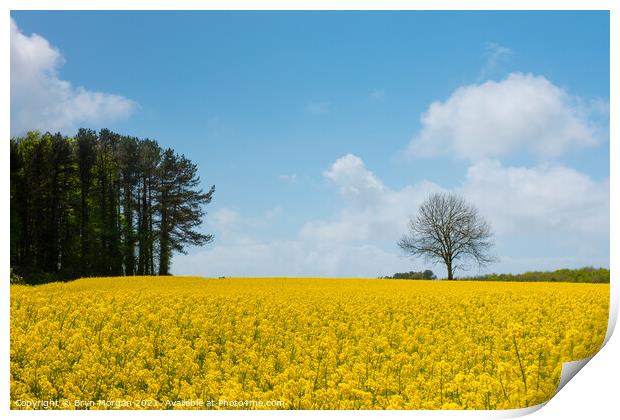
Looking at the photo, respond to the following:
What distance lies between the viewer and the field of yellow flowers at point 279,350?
17.1ft

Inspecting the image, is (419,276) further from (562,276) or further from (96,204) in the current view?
(96,204)

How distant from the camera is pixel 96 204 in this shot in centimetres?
762

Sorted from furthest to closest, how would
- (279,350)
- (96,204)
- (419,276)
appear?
(419,276), (96,204), (279,350)

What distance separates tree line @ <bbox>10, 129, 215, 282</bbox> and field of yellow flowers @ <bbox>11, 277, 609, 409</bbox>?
17.4 inches

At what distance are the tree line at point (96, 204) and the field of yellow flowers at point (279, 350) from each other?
0.44 m

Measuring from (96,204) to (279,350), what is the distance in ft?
10.4

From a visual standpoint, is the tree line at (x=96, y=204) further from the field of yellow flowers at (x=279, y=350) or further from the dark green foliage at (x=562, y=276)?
the dark green foliage at (x=562, y=276)

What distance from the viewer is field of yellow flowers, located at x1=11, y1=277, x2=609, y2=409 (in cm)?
521

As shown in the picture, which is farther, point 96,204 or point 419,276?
point 419,276

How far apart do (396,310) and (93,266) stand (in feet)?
12.6

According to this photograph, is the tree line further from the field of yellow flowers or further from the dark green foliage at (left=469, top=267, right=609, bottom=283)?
the dark green foliage at (left=469, top=267, right=609, bottom=283)

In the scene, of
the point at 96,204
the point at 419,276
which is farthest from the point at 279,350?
the point at 419,276

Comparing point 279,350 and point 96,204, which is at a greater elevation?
point 96,204
